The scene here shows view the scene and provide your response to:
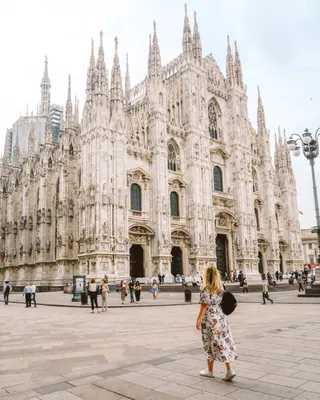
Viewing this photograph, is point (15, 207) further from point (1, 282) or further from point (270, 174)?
point (270, 174)

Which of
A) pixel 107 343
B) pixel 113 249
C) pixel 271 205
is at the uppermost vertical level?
pixel 271 205

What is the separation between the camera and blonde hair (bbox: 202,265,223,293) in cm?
510

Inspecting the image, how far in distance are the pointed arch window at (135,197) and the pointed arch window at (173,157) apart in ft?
18.8

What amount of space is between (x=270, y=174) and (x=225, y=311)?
4526 cm

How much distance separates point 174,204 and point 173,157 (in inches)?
210

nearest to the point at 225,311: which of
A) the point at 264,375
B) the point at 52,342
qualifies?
the point at 264,375

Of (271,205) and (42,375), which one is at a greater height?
(271,205)

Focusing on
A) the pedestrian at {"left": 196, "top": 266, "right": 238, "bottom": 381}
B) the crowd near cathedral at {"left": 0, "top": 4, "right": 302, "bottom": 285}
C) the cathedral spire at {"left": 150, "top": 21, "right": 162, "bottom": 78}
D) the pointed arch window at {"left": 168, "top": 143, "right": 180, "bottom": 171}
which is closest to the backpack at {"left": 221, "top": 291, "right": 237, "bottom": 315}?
the pedestrian at {"left": 196, "top": 266, "right": 238, "bottom": 381}

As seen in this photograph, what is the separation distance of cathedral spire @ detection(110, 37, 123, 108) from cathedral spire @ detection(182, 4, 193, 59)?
31.1 feet

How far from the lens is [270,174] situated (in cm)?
4769

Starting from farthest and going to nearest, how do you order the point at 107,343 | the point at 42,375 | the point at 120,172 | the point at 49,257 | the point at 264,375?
1. the point at 49,257
2. the point at 120,172
3. the point at 107,343
4. the point at 42,375
5. the point at 264,375

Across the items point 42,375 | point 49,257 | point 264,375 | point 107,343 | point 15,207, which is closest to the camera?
point 264,375

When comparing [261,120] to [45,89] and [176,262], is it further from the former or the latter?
[45,89]

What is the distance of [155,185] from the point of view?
34906 millimetres
